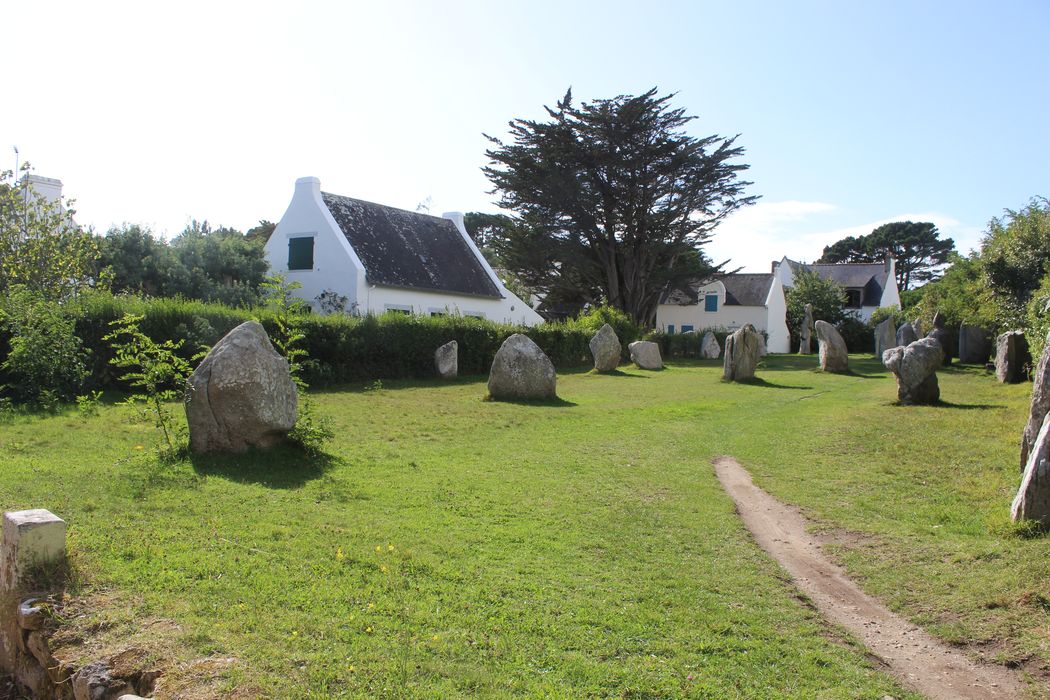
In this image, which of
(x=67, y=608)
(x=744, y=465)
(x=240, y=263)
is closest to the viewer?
(x=67, y=608)

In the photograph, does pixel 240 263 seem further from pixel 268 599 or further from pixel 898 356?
pixel 268 599

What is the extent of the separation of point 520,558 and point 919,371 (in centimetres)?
1360

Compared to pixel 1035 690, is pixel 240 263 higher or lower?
higher

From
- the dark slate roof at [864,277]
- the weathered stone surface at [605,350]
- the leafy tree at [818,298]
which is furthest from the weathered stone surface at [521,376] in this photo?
the dark slate roof at [864,277]

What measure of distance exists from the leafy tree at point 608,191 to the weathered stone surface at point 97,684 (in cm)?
3611

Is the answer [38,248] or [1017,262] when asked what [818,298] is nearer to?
[1017,262]

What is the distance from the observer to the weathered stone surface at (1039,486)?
6.77m

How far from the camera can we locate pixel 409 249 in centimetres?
3569

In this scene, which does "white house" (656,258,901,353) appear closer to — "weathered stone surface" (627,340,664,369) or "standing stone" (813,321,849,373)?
"weathered stone surface" (627,340,664,369)

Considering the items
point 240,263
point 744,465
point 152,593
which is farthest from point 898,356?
point 240,263

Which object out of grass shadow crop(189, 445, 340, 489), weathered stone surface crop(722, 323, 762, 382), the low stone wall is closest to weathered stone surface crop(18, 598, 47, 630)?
the low stone wall

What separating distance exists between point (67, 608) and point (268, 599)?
140 cm

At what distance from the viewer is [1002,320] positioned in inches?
1047

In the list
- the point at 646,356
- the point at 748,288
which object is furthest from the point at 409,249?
the point at 748,288
